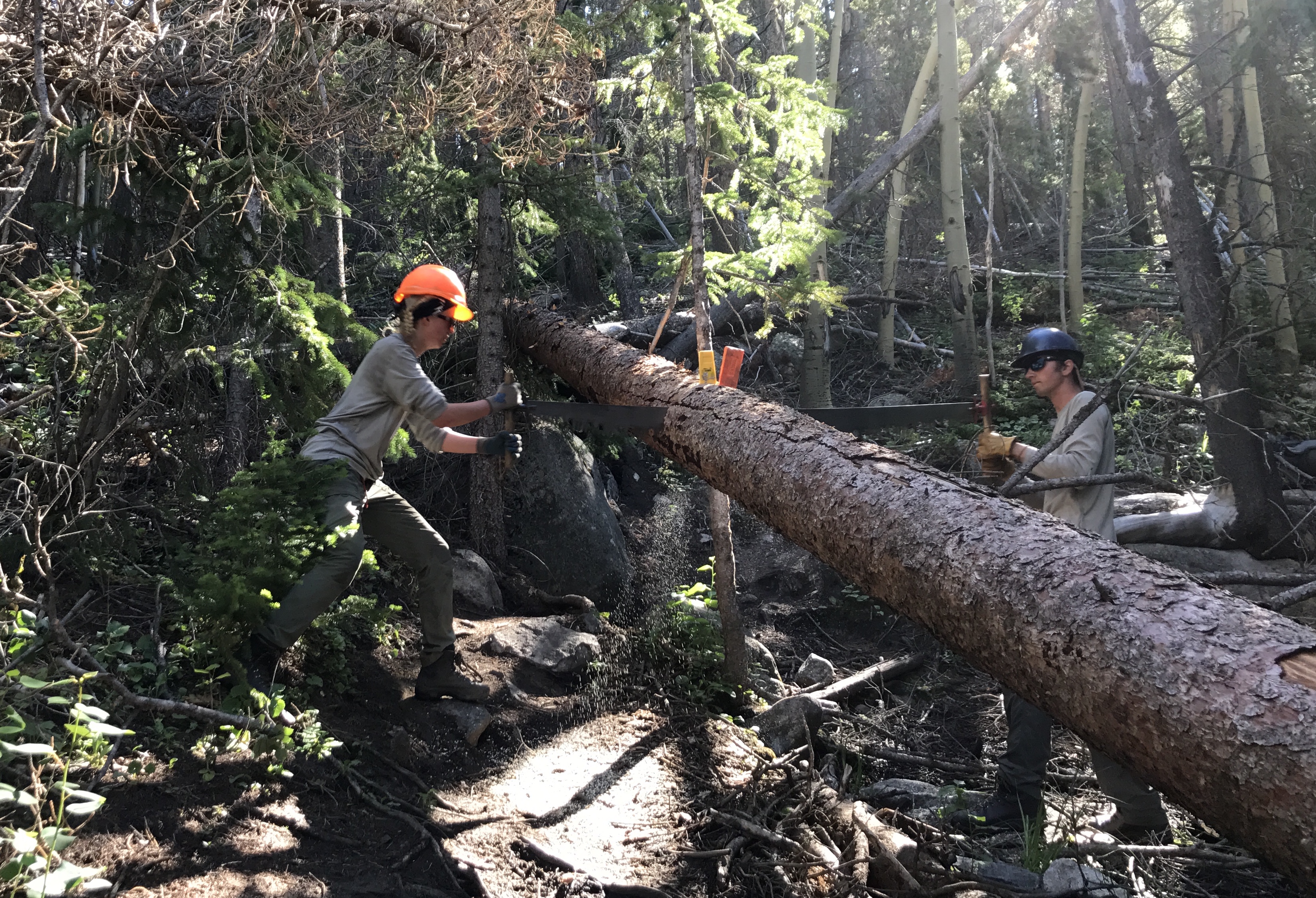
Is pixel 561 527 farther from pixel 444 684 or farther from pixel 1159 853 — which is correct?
pixel 1159 853

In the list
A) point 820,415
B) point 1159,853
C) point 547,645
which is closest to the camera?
point 1159,853

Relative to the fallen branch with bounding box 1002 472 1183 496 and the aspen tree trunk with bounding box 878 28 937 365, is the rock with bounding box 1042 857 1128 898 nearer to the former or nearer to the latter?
the fallen branch with bounding box 1002 472 1183 496

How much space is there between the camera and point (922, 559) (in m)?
3.21

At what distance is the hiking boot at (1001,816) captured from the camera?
4.30m

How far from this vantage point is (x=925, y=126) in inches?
507

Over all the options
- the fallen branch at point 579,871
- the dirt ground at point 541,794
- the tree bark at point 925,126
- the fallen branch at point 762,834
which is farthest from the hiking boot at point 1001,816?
the tree bark at point 925,126

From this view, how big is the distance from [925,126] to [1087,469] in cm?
1012

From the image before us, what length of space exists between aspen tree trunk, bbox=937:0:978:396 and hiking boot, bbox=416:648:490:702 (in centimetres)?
851

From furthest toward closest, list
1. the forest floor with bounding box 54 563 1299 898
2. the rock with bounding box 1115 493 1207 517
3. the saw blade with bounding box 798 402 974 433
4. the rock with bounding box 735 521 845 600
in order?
the rock with bounding box 735 521 845 600, the rock with bounding box 1115 493 1207 517, the saw blade with bounding box 798 402 974 433, the forest floor with bounding box 54 563 1299 898

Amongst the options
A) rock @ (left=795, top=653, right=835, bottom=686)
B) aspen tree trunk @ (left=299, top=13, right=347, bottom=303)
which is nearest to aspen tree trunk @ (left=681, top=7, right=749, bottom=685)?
rock @ (left=795, top=653, right=835, bottom=686)

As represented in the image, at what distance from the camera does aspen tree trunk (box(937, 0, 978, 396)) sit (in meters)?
11.3

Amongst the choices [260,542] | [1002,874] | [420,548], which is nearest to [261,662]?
[260,542]

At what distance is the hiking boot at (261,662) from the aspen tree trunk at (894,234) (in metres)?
10.5

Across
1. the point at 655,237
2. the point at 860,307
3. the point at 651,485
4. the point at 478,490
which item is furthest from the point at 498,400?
the point at 655,237
